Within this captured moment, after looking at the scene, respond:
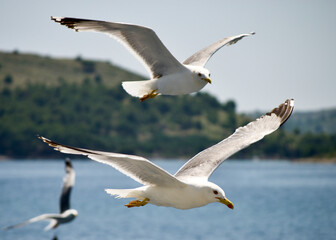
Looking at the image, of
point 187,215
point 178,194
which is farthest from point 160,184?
point 187,215

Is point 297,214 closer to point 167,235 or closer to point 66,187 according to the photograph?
point 167,235

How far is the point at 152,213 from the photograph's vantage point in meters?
59.5

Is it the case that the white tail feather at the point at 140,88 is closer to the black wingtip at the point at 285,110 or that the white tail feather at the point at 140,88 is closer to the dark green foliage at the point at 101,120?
the black wingtip at the point at 285,110

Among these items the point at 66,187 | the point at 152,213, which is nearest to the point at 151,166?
the point at 66,187

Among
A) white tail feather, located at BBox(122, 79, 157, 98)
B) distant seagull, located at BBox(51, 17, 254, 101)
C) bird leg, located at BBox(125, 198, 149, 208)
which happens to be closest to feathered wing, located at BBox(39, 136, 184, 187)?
bird leg, located at BBox(125, 198, 149, 208)

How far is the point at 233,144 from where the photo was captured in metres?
10.4

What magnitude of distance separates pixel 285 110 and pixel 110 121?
138 m

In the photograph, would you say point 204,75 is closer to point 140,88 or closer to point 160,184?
point 140,88

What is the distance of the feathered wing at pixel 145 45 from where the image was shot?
10016 mm

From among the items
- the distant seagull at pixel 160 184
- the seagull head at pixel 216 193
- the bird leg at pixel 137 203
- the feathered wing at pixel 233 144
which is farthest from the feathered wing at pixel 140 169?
the feathered wing at pixel 233 144

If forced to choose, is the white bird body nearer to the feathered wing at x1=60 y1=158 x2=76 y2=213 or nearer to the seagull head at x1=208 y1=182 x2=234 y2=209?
the seagull head at x1=208 y1=182 x2=234 y2=209

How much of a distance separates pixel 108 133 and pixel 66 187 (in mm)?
123195

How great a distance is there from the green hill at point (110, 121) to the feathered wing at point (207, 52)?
380 feet

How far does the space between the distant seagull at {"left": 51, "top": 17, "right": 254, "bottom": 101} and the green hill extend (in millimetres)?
118154
